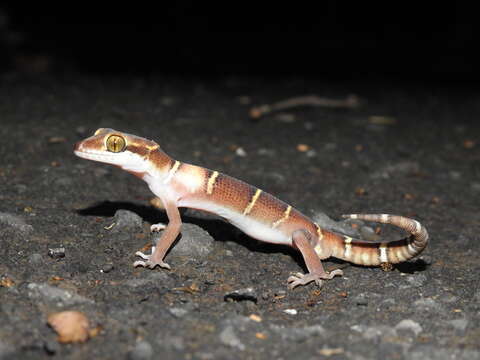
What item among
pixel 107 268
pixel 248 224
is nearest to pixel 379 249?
pixel 248 224

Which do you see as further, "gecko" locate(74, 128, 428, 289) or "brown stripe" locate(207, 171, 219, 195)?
"brown stripe" locate(207, 171, 219, 195)

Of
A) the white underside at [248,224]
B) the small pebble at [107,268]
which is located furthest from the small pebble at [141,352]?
the white underside at [248,224]

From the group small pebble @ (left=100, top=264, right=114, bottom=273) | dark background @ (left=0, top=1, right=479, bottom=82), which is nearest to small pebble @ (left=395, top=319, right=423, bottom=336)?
small pebble @ (left=100, top=264, right=114, bottom=273)

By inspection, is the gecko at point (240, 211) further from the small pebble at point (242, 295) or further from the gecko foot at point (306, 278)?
the small pebble at point (242, 295)

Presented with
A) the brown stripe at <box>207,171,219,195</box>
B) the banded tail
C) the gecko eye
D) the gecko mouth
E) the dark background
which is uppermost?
the gecko eye

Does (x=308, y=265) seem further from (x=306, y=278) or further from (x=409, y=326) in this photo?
(x=409, y=326)

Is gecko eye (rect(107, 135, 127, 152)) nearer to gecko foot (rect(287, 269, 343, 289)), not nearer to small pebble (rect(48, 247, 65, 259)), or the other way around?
small pebble (rect(48, 247, 65, 259))
